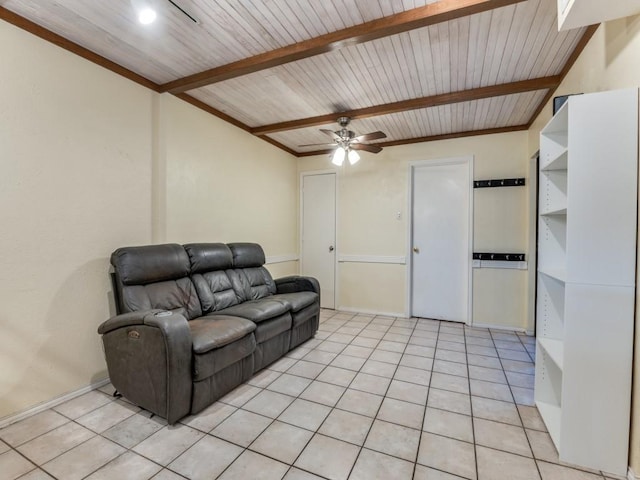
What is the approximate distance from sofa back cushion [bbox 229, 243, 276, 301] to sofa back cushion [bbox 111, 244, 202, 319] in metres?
0.56

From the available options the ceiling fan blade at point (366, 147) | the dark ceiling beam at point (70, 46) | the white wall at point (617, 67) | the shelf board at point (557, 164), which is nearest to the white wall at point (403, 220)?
the ceiling fan blade at point (366, 147)

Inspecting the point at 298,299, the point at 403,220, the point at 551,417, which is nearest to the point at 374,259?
the point at 403,220

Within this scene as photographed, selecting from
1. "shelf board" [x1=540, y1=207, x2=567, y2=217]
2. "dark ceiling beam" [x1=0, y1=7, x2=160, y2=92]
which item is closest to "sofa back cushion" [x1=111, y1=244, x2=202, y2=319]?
"dark ceiling beam" [x1=0, y1=7, x2=160, y2=92]

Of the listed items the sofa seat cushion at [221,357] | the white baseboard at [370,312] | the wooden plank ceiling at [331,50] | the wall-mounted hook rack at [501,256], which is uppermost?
the wooden plank ceiling at [331,50]

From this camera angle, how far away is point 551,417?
6.25ft

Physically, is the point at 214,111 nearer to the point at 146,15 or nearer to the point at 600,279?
the point at 146,15

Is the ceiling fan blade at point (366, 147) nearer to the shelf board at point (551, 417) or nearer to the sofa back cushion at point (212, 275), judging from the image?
the sofa back cushion at point (212, 275)

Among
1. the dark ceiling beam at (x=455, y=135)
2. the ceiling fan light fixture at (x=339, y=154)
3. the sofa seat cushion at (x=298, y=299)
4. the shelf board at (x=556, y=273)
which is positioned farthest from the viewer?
the dark ceiling beam at (x=455, y=135)

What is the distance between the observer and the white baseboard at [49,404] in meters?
1.88

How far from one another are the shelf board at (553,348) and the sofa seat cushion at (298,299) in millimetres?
2002

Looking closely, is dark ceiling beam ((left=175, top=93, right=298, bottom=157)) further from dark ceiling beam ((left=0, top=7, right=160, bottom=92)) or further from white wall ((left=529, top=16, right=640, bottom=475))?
white wall ((left=529, top=16, right=640, bottom=475))

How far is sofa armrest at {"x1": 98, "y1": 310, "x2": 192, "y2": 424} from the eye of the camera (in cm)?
182

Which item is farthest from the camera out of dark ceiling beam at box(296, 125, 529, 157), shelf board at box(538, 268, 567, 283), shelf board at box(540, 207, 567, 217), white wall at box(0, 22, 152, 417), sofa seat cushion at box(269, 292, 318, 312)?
dark ceiling beam at box(296, 125, 529, 157)

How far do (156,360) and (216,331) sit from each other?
0.40m
